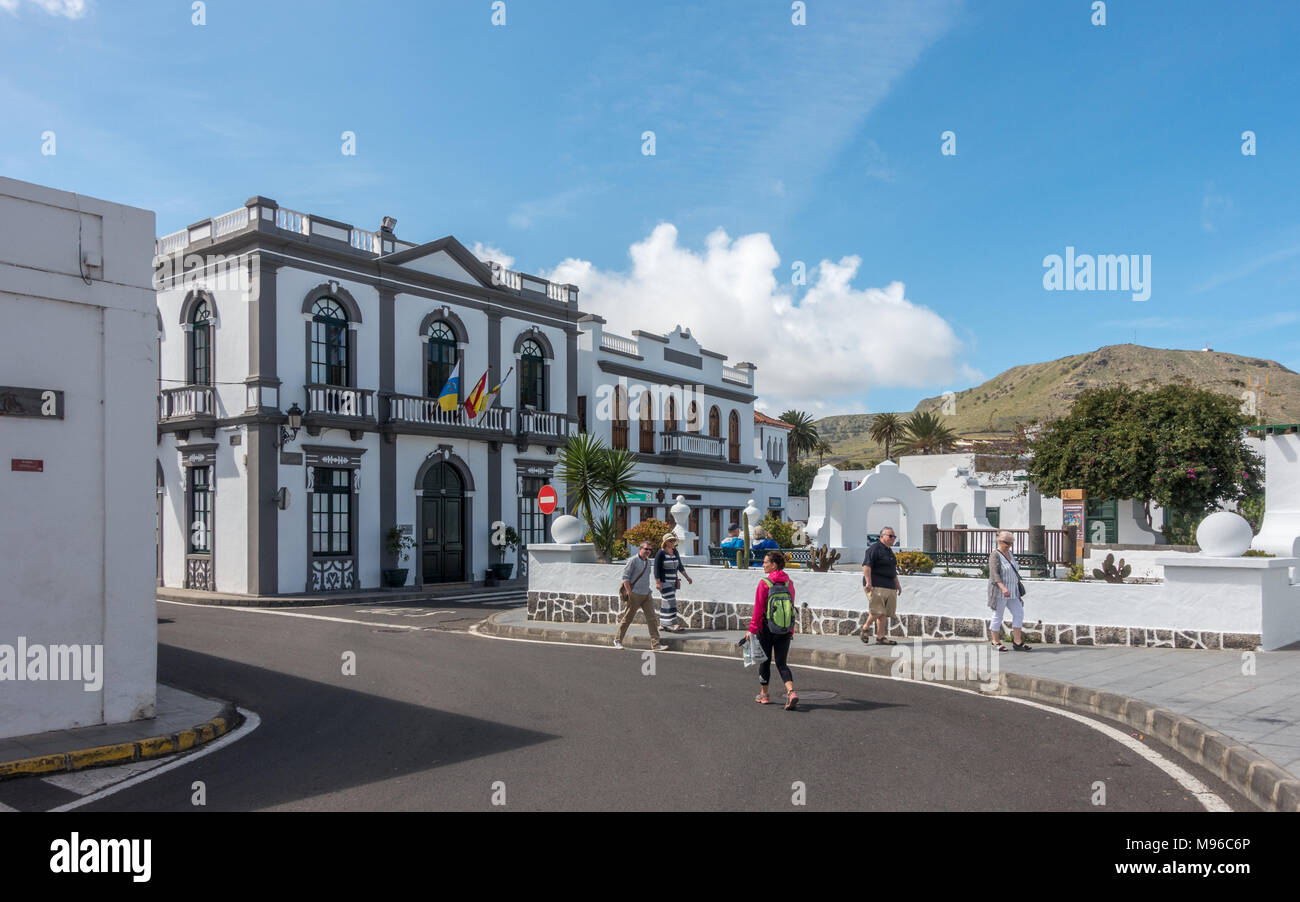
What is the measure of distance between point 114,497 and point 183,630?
30.6 ft

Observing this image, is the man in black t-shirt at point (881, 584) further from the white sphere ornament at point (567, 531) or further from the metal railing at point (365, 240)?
the metal railing at point (365, 240)

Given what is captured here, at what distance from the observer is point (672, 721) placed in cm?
910

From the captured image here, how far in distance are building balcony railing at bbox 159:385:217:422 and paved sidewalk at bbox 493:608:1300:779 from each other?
17384mm

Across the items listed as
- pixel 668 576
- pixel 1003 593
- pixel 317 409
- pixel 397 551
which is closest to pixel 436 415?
pixel 317 409

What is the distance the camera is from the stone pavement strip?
7.63m

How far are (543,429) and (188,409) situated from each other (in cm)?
1053

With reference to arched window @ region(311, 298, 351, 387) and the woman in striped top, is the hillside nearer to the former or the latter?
arched window @ region(311, 298, 351, 387)

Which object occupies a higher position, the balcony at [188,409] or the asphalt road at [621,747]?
the balcony at [188,409]

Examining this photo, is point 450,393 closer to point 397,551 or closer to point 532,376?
point 397,551

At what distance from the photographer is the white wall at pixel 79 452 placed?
8.35 metres

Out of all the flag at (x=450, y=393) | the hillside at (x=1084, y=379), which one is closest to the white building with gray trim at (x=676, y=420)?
the flag at (x=450, y=393)

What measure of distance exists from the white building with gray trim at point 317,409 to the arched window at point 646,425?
7.74 meters
